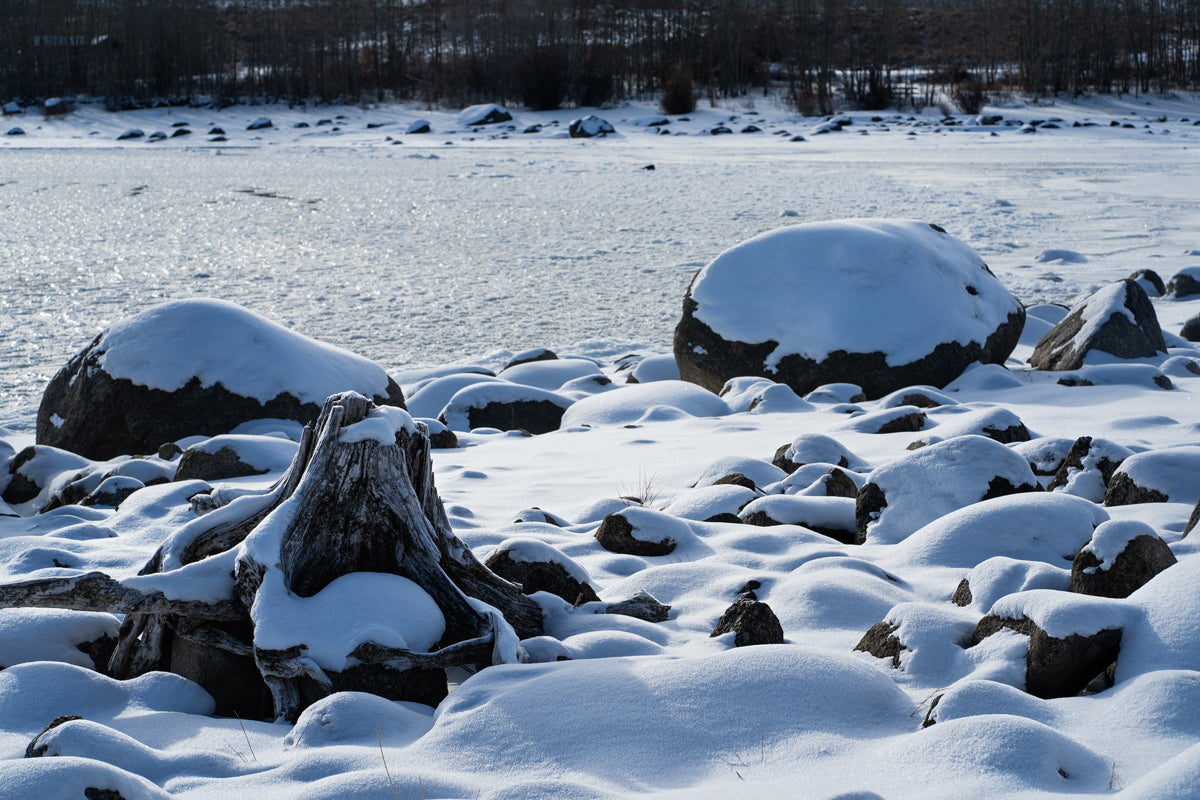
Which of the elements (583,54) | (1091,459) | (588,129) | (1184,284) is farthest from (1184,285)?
(583,54)

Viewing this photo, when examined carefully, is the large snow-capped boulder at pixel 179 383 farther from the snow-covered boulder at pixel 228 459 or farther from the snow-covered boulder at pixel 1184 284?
the snow-covered boulder at pixel 1184 284

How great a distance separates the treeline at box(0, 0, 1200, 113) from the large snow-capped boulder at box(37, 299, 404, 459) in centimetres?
2549

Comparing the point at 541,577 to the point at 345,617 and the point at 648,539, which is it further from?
the point at 345,617

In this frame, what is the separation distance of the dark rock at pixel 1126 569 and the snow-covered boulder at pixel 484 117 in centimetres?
2669

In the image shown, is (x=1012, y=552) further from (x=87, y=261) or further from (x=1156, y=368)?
(x=87, y=261)

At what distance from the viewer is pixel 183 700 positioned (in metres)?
2.43

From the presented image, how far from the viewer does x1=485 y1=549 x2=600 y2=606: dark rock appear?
2.93m

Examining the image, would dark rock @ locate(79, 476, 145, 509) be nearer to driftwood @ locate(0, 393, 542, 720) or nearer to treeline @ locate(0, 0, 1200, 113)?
driftwood @ locate(0, 393, 542, 720)

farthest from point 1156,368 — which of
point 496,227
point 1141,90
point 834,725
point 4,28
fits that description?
point 4,28

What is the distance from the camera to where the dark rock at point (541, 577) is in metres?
2.93

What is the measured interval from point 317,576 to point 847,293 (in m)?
4.43

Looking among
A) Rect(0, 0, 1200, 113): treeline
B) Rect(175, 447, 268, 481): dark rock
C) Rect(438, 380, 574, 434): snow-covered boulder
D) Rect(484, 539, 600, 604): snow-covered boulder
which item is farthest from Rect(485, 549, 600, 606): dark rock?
Rect(0, 0, 1200, 113): treeline

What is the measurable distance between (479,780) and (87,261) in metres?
9.84

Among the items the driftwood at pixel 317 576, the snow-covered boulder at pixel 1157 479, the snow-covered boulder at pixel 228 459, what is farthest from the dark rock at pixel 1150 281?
the driftwood at pixel 317 576
